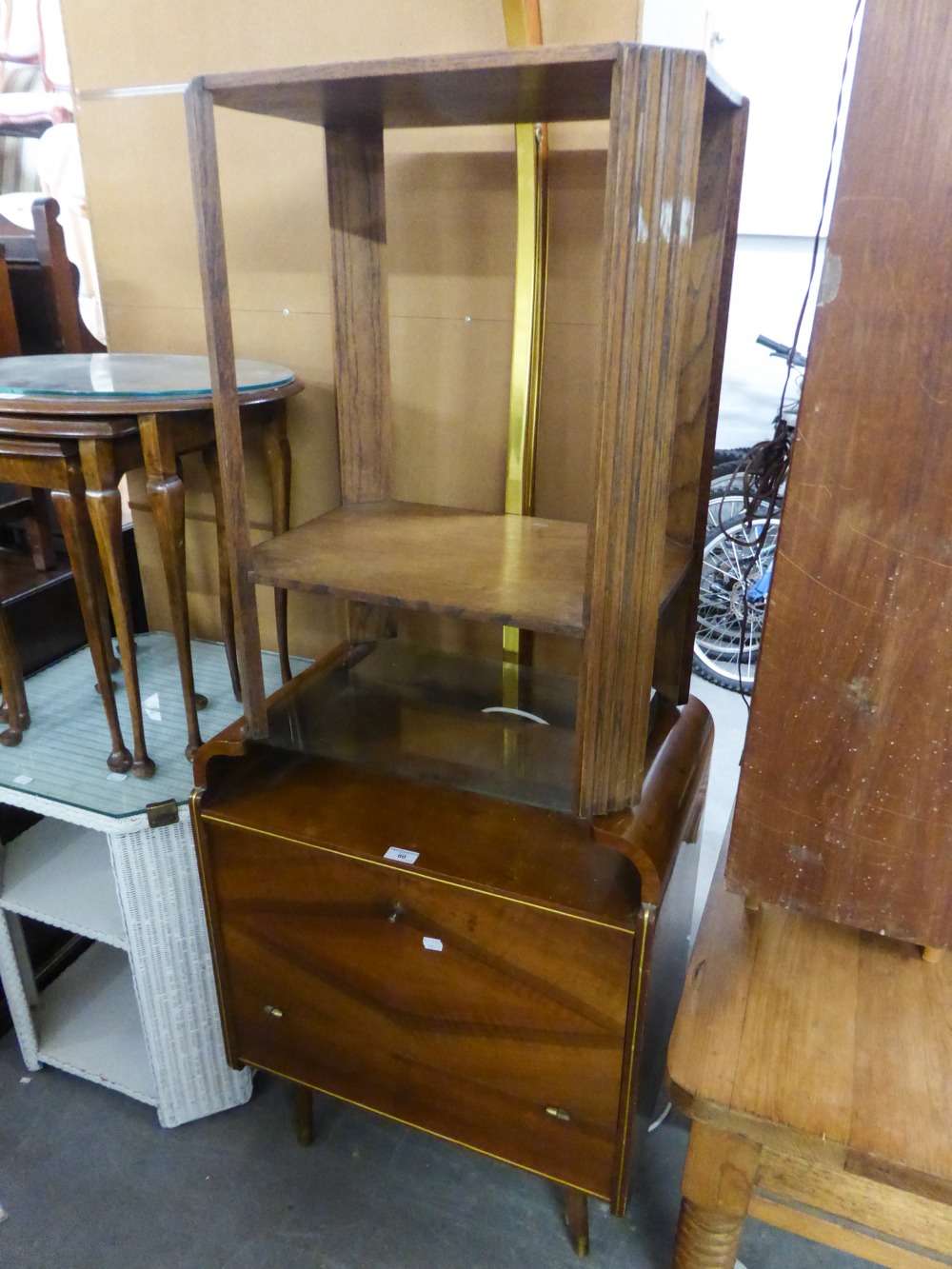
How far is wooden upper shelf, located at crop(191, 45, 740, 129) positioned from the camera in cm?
71

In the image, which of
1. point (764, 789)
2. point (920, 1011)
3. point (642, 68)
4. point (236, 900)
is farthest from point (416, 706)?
point (642, 68)

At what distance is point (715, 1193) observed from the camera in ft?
3.03

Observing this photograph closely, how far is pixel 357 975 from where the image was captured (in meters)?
1.10

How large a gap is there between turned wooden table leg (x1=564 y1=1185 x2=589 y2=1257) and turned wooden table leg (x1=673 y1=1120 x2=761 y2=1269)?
0.18 metres

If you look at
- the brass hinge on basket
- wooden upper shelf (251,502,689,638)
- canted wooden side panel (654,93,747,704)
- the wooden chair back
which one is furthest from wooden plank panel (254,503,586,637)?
the wooden chair back

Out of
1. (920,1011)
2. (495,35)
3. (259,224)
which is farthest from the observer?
(259,224)

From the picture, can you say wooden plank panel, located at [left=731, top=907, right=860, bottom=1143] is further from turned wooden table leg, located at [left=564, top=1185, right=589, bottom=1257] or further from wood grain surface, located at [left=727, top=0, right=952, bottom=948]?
turned wooden table leg, located at [left=564, top=1185, right=589, bottom=1257]

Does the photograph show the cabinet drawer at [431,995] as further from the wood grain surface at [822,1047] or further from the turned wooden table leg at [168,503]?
the turned wooden table leg at [168,503]

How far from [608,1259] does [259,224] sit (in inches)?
61.2

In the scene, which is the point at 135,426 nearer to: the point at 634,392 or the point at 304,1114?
the point at 634,392

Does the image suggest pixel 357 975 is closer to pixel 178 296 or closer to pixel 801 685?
pixel 801 685

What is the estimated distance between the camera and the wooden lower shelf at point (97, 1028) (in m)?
1.40

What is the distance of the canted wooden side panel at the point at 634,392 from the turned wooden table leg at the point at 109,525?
647 millimetres

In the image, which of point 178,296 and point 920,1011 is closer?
point 920,1011
